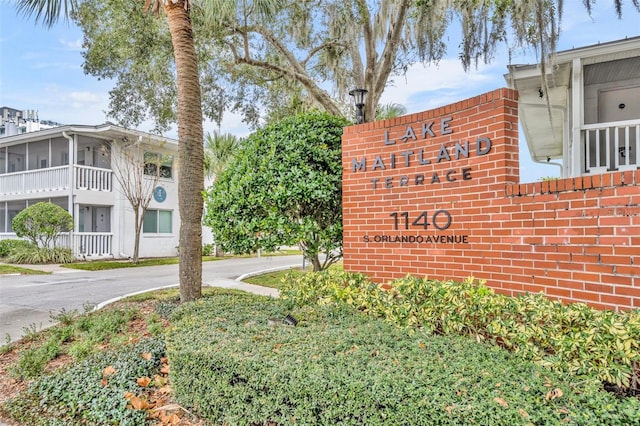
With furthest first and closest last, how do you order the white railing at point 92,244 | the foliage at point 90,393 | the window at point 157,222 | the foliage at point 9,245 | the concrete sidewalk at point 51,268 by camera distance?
1. the window at point 157,222
2. the white railing at point 92,244
3. the foliage at point 9,245
4. the concrete sidewalk at point 51,268
5. the foliage at point 90,393

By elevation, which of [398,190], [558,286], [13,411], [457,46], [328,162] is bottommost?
[13,411]

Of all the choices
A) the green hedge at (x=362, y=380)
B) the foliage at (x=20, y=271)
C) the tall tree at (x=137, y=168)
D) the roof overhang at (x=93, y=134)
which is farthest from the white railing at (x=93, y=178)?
the green hedge at (x=362, y=380)

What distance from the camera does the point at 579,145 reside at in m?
7.73

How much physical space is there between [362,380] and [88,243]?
764 inches

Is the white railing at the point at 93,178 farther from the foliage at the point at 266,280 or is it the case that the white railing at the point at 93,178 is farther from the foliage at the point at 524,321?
the foliage at the point at 524,321

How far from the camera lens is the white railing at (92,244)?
60.0ft

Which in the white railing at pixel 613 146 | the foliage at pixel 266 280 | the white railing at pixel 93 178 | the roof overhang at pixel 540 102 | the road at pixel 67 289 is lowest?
the foliage at pixel 266 280

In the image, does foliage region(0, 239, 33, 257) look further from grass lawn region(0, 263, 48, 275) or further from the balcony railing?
grass lawn region(0, 263, 48, 275)

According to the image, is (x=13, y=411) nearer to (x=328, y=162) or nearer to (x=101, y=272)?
(x=328, y=162)

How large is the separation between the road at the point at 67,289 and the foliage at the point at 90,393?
2.43 metres

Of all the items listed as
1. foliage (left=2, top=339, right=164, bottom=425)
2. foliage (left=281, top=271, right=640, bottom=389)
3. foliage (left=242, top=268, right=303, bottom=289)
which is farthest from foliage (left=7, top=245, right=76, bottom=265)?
foliage (left=281, top=271, right=640, bottom=389)

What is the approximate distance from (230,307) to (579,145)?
699 centimetres

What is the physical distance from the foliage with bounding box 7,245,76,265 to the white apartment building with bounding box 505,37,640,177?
1785cm

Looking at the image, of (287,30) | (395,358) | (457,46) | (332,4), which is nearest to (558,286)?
(395,358)
